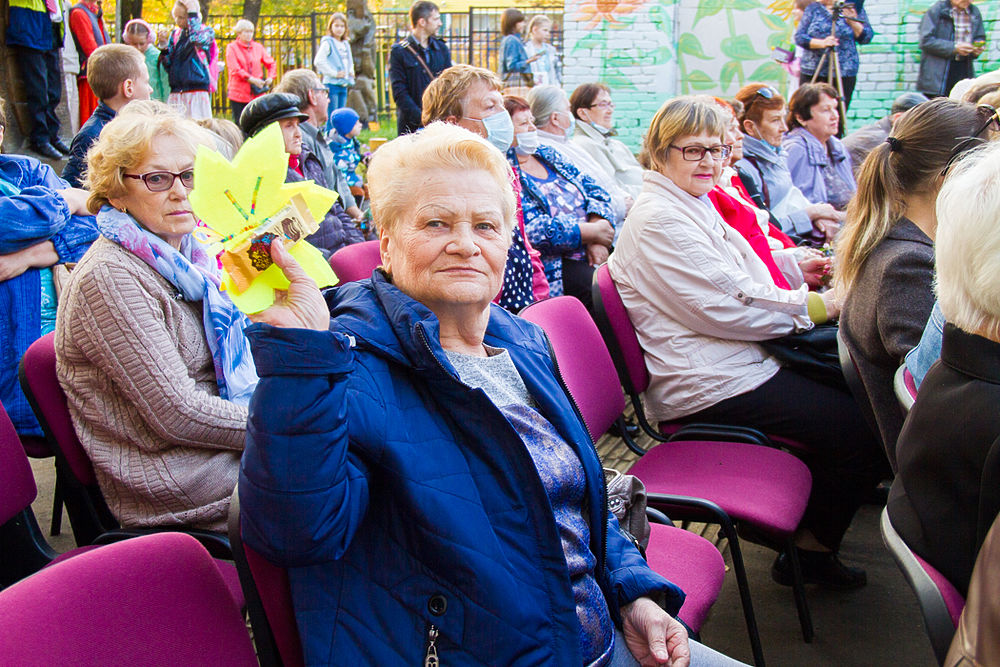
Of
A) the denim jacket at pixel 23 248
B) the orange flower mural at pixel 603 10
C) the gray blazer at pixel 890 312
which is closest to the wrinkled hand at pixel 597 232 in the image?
the gray blazer at pixel 890 312

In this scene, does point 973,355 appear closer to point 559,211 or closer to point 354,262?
point 354,262

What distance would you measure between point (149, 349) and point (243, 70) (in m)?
10.4

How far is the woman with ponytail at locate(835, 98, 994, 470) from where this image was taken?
7.88ft

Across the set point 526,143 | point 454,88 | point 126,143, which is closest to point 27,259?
point 126,143

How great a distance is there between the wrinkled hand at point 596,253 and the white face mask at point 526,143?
603 millimetres

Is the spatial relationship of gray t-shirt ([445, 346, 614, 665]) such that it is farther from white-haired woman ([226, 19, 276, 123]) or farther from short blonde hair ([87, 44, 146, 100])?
white-haired woman ([226, 19, 276, 123])

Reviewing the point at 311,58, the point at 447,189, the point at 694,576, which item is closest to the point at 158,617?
the point at 447,189

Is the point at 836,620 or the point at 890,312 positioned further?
the point at 836,620

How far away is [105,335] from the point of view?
2.06 metres

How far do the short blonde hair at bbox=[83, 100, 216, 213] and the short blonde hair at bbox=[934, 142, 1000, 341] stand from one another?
1.82 meters

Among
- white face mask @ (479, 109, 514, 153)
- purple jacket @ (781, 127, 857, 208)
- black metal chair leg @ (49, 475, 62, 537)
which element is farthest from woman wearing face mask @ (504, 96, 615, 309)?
black metal chair leg @ (49, 475, 62, 537)

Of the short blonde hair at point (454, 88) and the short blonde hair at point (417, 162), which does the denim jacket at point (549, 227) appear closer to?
the short blonde hair at point (454, 88)

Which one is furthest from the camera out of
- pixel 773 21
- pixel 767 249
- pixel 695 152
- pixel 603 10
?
pixel 773 21

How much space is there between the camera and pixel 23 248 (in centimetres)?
306
